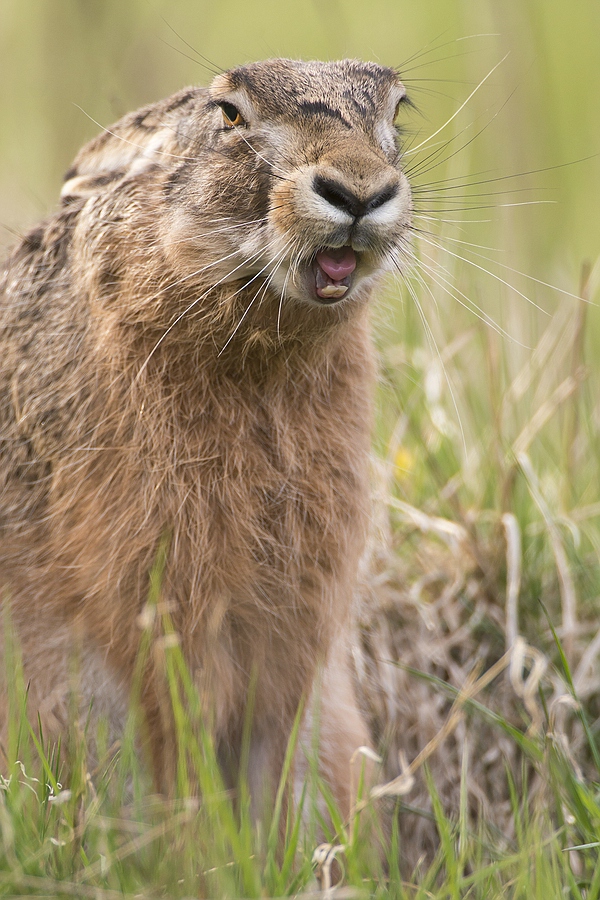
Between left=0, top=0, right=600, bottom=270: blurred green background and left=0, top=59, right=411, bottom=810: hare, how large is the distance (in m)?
0.94

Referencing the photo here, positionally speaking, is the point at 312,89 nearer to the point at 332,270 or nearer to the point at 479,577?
the point at 332,270

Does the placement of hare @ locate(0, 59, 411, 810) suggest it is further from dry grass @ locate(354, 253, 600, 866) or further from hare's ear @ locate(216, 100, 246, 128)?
dry grass @ locate(354, 253, 600, 866)

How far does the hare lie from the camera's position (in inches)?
109

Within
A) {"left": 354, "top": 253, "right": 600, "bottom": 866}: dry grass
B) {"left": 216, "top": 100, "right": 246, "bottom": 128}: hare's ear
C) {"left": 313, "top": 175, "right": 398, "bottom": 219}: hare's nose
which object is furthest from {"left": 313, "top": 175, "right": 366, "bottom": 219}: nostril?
{"left": 354, "top": 253, "right": 600, "bottom": 866}: dry grass

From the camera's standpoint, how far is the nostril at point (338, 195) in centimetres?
247

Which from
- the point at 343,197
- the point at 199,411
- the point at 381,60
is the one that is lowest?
the point at 199,411

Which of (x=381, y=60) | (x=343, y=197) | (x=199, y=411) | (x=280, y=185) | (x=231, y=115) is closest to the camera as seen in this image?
(x=343, y=197)

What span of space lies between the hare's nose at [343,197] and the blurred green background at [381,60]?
1765 mm

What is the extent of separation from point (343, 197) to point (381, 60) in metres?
3.61

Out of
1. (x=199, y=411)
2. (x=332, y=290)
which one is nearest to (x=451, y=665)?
(x=199, y=411)

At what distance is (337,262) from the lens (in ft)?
8.62

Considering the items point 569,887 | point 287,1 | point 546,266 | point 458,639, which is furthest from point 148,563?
point 287,1

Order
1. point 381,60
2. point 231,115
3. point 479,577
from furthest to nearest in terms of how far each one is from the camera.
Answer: point 381,60 < point 479,577 < point 231,115

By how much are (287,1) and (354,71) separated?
7151 mm
